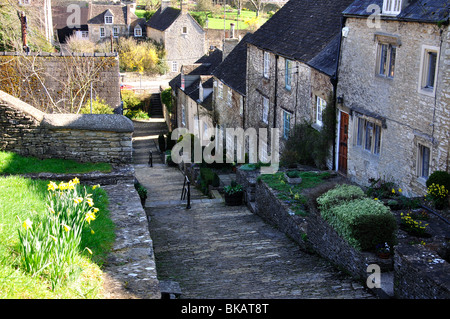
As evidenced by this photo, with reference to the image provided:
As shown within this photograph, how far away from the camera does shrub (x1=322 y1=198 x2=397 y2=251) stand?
8055 millimetres

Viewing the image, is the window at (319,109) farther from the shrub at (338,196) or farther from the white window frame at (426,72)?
the shrub at (338,196)

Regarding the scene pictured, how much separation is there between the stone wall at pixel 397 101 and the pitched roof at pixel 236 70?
1111 centimetres

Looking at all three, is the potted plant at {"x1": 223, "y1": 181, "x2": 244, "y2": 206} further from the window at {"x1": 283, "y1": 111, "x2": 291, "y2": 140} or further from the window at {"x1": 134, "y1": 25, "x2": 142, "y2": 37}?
the window at {"x1": 134, "y1": 25, "x2": 142, "y2": 37}

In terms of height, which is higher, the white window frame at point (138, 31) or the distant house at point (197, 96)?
the white window frame at point (138, 31)

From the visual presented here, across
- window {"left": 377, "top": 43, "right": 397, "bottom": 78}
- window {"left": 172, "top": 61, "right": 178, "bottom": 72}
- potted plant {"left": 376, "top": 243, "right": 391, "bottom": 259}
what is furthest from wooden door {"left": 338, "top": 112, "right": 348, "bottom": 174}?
window {"left": 172, "top": 61, "right": 178, "bottom": 72}

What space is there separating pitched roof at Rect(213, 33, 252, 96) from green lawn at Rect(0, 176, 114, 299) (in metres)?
17.9

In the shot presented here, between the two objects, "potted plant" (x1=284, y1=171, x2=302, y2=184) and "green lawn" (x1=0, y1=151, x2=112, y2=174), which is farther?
"potted plant" (x1=284, y1=171, x2=302, y2=184)

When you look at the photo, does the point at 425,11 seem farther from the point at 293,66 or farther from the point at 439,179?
the point at 293,66

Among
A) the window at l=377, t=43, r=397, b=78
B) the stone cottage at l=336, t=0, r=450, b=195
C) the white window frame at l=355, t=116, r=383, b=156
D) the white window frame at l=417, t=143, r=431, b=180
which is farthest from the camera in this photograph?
the white window frame at l=355, t=116, r=383, b=156

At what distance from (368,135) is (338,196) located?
6677mm

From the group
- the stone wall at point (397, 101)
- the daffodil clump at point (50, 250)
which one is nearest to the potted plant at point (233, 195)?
the stone wall at point (397, 101)

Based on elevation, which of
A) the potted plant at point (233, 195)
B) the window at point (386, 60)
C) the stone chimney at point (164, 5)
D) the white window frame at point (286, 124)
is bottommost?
the potted plant at point (233, 195)

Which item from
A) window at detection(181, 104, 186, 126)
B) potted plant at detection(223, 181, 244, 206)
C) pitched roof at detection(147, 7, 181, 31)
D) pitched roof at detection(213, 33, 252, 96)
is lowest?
window at detection(181, 104, 186, 126)

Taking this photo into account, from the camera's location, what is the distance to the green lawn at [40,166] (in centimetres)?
1239
